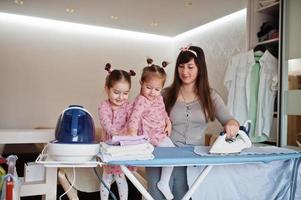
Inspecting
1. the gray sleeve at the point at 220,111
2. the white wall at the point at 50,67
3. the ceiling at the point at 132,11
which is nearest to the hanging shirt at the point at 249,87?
the ceiling at the point at 132,11

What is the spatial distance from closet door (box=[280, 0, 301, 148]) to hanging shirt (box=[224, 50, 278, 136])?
0.40ft

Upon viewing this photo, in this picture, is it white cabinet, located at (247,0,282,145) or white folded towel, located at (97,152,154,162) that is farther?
white cabinet, located at (247,0,282,145)

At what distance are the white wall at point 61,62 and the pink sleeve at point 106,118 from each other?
2397mm

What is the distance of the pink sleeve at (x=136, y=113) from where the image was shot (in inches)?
55.1

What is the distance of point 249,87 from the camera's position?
2604mm

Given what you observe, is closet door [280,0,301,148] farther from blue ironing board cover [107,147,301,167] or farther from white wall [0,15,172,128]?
white wall [0,15,172,128]

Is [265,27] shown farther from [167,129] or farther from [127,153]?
[127,153]

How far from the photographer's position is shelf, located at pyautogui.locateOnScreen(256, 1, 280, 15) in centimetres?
258

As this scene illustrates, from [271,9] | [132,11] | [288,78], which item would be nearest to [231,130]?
[288,78]

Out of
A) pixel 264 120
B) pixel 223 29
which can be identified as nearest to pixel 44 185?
pixel 264 120

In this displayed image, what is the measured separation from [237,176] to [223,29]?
8.81 feet

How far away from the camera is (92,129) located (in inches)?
42.8

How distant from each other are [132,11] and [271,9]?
1.55 meters

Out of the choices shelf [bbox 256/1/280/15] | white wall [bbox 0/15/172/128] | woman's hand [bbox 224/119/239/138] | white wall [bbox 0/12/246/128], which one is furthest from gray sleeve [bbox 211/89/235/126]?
white wall [bbox 0/15/172/128]
